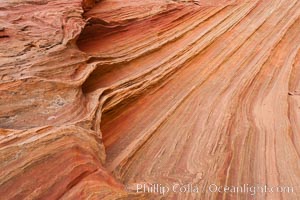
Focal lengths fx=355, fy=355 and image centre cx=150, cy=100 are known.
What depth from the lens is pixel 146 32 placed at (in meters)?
5.34

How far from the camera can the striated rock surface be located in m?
2.47

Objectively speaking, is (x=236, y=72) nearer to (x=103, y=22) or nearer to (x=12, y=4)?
(x=103, y=22)

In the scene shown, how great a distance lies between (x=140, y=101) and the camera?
4.17m

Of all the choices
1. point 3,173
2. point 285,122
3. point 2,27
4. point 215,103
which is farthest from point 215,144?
point 2,27

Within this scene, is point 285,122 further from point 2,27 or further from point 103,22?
point 2,27

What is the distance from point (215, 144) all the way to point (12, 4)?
306 cm

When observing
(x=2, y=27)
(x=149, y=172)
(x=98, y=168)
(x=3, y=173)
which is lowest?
(x=149, y=172)

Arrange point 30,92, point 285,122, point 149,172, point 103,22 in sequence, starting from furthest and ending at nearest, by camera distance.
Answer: point 103,22 < point 285,122 < point 149,172 < point 30,92

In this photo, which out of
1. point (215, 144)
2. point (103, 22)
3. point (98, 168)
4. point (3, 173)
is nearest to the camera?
point (3, 173)

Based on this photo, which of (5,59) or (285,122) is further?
(285,122)

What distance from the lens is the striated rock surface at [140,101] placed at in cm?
247

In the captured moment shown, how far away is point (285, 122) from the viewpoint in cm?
434

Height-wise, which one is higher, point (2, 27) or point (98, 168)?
point (2, 27)

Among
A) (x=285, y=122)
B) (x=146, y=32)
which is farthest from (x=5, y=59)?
(x=285, y=122)
